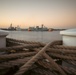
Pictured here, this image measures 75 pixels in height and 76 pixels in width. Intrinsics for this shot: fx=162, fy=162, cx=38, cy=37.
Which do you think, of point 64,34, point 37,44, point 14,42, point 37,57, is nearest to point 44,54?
point 37,57

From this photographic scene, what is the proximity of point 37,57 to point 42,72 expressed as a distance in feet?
0.28

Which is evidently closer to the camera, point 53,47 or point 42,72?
point 42,72

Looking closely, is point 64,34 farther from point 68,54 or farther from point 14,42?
point 14,42

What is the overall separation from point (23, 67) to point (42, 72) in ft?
0.41

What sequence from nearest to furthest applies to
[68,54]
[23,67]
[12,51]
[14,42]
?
[23,67] → [68,54] → [12,51] → [14,42]

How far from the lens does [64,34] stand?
1.12 meters

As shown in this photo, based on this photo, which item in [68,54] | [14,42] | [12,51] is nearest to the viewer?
[68,54]

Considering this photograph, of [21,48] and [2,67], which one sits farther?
[21,48]

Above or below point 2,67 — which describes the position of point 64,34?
above

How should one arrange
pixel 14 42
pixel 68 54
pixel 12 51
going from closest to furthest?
pixel 68 54 → pixel 12 51 → pixel 14 42

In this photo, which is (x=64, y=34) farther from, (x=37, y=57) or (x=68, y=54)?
(x=37, y=57)

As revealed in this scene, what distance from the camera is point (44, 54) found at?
34.4 inches

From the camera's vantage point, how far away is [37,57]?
0.85 metres

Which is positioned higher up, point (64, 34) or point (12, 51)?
point (64, 34)
